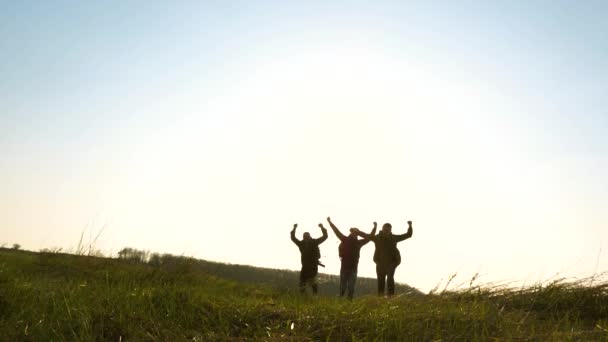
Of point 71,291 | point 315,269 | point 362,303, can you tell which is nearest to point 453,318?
point 362,303

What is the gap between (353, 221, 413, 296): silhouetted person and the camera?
12.0 meters

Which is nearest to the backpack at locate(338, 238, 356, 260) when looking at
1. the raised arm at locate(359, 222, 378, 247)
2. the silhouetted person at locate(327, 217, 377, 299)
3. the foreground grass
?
the silhouetted person at locate(327, 217, 377, 299)

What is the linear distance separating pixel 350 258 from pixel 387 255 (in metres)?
0.92

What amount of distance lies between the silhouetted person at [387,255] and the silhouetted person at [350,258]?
12.6 inches

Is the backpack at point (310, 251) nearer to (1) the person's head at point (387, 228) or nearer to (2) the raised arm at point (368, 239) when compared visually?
(2) the raised arm at point (368, 239)

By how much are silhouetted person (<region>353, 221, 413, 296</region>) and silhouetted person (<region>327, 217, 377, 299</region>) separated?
1.05ft

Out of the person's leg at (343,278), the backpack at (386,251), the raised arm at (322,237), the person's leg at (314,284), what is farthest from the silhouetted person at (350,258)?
the person's leg at (314,284)

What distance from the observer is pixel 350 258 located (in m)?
12.1

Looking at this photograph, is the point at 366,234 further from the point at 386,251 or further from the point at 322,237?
the point at 322,237

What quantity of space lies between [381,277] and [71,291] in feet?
25.7

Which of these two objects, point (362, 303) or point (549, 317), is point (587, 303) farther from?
point (362, 303)

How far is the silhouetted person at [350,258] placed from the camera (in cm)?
1212

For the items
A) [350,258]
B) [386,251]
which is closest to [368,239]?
[386,251]

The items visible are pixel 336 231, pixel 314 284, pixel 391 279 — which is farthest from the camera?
pixel 336 231
